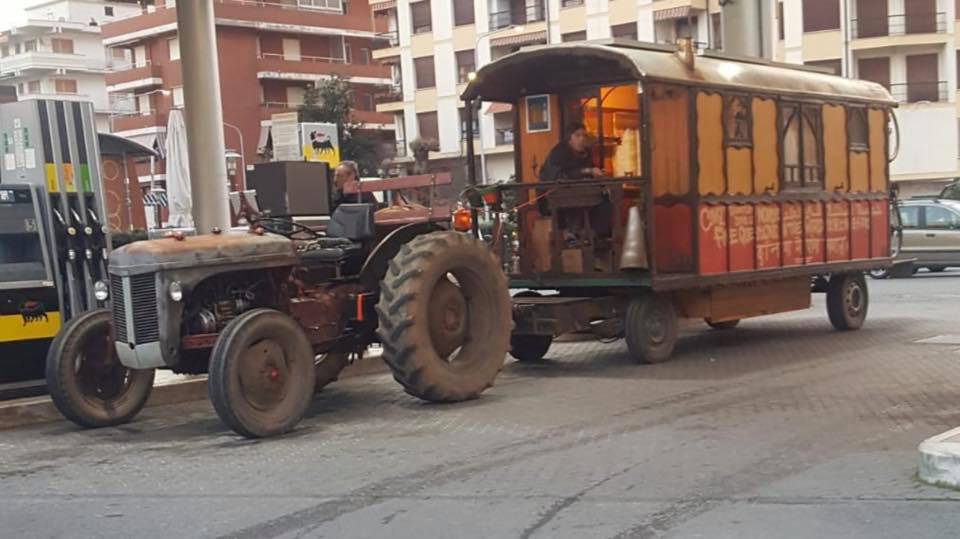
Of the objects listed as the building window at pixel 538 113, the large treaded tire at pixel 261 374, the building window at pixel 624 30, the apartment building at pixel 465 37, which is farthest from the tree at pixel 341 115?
the large treaded tire at pixel 261 374

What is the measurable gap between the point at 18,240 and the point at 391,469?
4.63m

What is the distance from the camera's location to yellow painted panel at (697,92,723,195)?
11.7 meters

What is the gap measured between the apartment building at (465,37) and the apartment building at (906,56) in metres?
4.03

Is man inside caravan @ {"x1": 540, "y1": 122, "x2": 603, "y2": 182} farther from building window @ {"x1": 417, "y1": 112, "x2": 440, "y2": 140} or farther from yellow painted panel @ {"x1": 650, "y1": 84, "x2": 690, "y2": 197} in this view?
building window @ {"x1": 417, "y1": 112, "x2": 440, "y2": 140}

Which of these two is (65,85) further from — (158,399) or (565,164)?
(158,399)

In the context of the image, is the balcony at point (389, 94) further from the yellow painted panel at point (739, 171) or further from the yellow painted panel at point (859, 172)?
the yellow painted panel at point (739, 171)

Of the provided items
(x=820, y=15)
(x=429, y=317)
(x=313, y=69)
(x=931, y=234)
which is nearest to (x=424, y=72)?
(x=313, y=69)

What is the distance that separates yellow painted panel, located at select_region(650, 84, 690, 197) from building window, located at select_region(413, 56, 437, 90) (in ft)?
A: 156

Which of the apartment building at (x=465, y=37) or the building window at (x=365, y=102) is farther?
the building window at (x=365, y=102)

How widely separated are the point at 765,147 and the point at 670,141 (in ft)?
4.78

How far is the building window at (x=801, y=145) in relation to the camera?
13.0 meters

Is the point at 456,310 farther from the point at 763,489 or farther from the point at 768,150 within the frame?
the point at 768,150

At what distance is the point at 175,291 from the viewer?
791 cm

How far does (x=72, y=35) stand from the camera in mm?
88125
